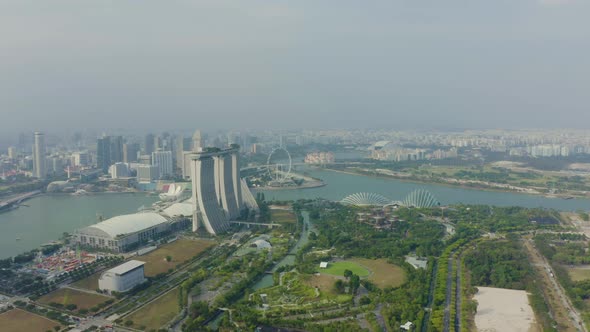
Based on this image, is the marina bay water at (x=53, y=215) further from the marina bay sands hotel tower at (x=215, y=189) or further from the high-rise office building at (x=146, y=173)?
the marina bay sands hotel tower at (x=215, y=189)

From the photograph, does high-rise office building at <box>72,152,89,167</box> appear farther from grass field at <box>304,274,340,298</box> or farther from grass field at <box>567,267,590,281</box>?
grass field at <box>567,267,590,281</box>

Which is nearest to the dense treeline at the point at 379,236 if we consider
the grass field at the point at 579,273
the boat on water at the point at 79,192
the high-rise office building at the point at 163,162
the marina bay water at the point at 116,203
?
the grass field at the point at 579,273

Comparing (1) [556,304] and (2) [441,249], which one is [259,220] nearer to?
(2) [441,249]

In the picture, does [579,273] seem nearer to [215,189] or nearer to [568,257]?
[568,257]

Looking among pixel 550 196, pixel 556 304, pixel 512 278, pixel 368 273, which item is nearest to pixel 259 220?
pixel 368 273

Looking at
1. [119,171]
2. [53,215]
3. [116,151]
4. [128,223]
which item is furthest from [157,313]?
[116,151]
